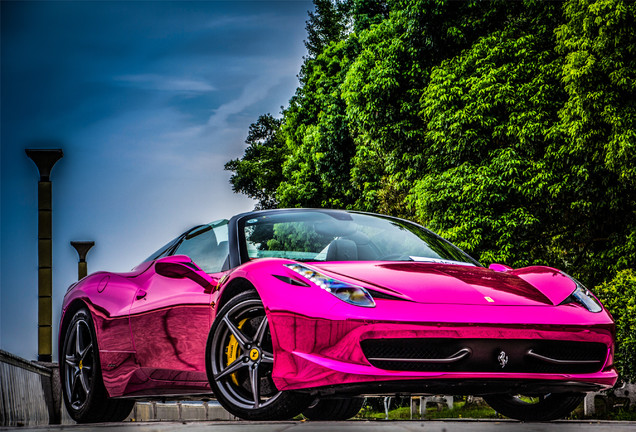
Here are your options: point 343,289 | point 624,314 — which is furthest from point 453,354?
point 624,314

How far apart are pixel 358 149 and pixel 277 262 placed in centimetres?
2416

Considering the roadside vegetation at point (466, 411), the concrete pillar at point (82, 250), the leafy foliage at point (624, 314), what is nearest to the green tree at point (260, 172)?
the roadside vegetation at point (466, 411)

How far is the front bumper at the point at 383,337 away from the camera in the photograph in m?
4.08

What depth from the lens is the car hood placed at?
14.1 feet

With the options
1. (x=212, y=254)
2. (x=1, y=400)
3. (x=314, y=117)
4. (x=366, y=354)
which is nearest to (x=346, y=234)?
(x=212, y=254)

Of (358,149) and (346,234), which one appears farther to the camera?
(358,149)

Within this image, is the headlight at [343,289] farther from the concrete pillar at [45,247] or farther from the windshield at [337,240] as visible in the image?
the concrete pillar at [45,247]

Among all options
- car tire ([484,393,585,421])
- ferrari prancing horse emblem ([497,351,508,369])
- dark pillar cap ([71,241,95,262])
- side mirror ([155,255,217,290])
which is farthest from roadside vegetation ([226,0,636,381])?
ferrari prancing horse emblem ([497,351,508,369])

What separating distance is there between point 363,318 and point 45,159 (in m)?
13.4

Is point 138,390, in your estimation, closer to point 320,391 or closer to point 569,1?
point 320,391

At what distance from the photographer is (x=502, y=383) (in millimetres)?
4215

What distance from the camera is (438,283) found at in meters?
4.48

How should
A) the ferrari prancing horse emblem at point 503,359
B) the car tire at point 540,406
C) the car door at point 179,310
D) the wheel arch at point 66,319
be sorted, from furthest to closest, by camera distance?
the wheel arch at point 66,319
the car tire at point 540,406
the car door at point 179,310
the ferrari prancing horse emblem at point 503,359

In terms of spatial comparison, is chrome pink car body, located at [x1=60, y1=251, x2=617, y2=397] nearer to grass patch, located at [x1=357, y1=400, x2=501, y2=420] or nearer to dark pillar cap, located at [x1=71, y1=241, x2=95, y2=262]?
dark pillar cap, located at [x1=71, y1=241, x2=95, y2=262]
